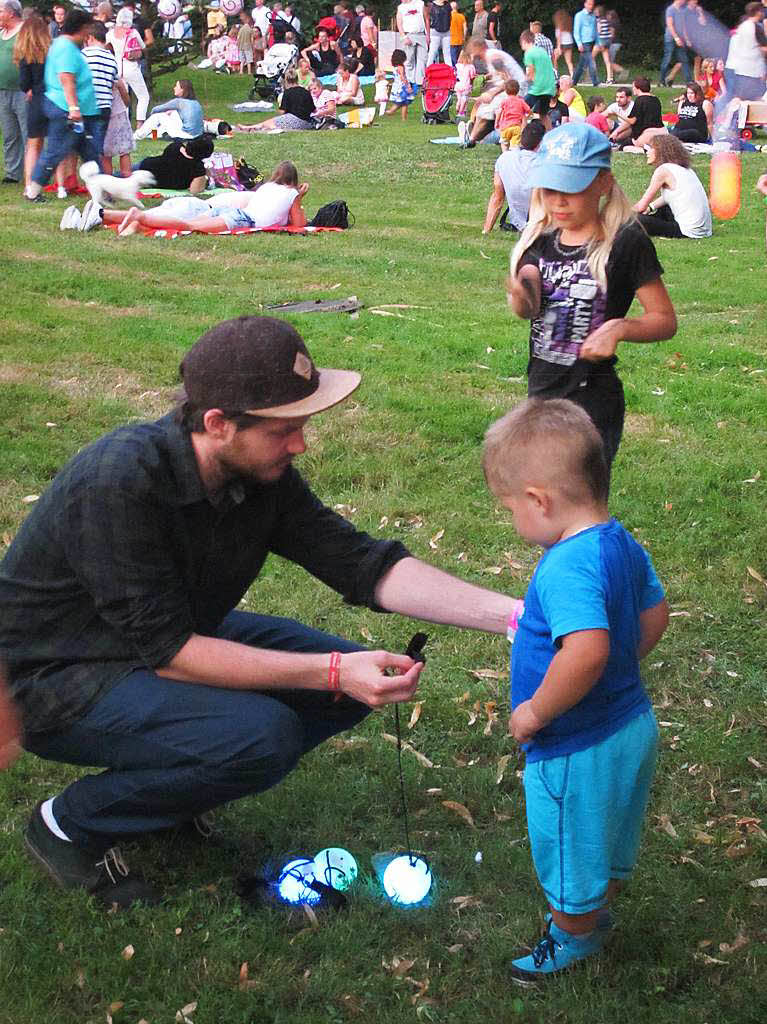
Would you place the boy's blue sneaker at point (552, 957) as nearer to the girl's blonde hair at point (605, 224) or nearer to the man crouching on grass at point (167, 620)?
the man crouching on grass at point (167, 620)

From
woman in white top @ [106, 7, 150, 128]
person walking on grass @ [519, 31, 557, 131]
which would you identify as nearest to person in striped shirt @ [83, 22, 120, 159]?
woman in white top @ [106, 7, 150, 128]

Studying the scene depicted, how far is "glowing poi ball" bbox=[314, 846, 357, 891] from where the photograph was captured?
331 cm

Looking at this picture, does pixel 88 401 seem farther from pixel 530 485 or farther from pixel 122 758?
pixel 530 485

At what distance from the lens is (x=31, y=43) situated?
45.6ft

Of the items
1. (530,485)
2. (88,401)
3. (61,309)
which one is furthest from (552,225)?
(61,309)

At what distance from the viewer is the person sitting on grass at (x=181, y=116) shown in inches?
769

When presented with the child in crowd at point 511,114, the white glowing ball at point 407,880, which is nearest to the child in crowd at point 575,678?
the white glowing ball at point 407,880

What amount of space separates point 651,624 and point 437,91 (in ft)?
78.0

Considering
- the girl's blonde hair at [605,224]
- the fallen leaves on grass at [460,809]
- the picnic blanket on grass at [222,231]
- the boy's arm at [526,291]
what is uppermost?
the girl's blonde hair at [605,224]

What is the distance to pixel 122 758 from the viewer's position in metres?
3.05

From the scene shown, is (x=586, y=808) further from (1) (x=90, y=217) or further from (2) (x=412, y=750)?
(1) (x=90, y=217)

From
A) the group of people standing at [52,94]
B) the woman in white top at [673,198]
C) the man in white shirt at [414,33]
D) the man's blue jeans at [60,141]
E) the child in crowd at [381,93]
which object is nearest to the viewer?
the woman in white top at [673,198]

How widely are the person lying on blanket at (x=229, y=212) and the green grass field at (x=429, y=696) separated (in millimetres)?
1668

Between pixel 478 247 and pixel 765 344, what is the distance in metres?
4.50
